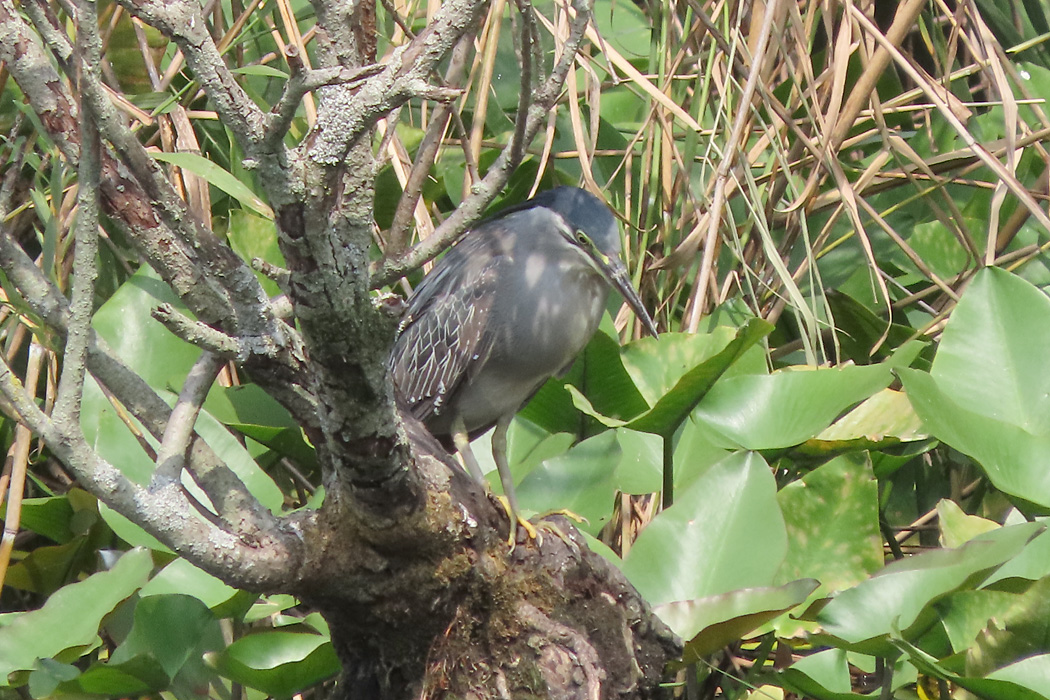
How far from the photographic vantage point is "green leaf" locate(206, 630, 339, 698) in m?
1.27

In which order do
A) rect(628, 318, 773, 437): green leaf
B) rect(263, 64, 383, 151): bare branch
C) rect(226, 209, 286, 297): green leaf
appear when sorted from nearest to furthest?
rect(263, 64, 383, 151): bare branch → rect(628, 318, 773, 437): green leaf → rect(226, 209, 286, 297): green leaf

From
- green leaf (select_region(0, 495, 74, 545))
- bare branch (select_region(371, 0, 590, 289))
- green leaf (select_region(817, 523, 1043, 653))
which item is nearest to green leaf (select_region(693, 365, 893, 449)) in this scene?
green leaf (select_region(817, 523, 1043, 653))

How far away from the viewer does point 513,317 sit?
1.72 m

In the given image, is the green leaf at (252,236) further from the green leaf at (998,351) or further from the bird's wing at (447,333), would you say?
the green leaf at (998,351)

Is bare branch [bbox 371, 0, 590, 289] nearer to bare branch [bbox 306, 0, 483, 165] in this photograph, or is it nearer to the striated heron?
bare branch [bbox 306, 0, 483, 165]

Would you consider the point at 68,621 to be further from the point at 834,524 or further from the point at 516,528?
the point at 834,524

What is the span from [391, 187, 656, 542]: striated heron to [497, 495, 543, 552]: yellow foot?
0.93ft

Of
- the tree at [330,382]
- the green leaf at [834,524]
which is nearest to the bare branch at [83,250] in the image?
the tree at [330,382]

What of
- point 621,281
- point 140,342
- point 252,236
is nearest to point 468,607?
point 621,281

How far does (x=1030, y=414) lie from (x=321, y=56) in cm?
105

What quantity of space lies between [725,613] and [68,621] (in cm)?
80

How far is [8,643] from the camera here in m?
1.31

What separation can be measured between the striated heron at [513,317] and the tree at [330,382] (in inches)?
18.8

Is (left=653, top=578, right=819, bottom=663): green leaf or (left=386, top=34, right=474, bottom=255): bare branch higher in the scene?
(left=386, top=34, right=474, bottom=255): bare branch
